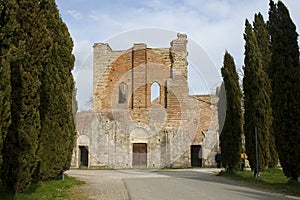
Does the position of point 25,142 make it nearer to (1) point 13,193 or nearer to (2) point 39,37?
(1) point 13,193

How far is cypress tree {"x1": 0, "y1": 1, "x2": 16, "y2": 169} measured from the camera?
21.3ft

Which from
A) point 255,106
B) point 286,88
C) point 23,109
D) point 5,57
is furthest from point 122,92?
point 5,57

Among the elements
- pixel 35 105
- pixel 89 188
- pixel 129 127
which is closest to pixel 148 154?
pixel 129 127

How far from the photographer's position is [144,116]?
28422mm

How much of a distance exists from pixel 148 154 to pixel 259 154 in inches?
519

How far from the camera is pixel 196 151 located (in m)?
28.4

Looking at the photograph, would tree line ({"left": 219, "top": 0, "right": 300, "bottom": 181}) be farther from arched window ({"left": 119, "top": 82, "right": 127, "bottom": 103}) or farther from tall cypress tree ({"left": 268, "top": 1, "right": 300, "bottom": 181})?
arched window ({"left": 119, "top": 82, "right": 127, "bottom": 103})

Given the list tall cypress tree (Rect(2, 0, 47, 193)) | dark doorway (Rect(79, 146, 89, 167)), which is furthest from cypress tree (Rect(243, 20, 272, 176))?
dark doorway (Rect(79, 146, 89, 167))

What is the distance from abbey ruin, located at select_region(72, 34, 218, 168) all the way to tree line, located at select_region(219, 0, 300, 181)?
10.2 metres

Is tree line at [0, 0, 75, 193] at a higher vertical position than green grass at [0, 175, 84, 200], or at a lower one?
higher

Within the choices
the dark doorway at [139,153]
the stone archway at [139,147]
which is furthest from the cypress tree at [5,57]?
the dark doorway at [139,153]

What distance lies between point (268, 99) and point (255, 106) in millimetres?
895

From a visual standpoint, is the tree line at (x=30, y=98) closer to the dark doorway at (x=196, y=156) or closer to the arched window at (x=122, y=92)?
the dark doorway at (x=196, y=156)

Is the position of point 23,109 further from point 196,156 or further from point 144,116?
point 196,156
